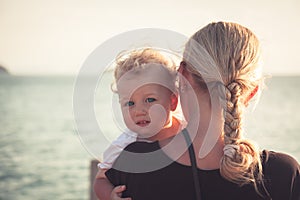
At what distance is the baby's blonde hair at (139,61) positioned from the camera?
83.4 inches

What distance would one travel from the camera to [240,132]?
1.72 m

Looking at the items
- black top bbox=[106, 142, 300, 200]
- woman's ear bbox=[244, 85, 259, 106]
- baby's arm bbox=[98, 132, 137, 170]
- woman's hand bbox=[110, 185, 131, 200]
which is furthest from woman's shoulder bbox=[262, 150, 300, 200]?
baby's arm bbox=[98, 132, 137, 170]

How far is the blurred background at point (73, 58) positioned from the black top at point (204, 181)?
0.92 ft

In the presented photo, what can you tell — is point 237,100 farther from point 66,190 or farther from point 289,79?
point 289,79

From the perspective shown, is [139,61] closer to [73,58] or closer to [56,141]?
[73,58]

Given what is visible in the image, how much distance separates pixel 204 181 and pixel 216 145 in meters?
0.11

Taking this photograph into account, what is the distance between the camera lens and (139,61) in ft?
7.07

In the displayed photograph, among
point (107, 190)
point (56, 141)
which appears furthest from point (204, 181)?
point (56, 141)

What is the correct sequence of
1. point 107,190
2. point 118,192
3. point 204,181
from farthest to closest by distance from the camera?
1. point 107,190
2. point 118,192
3. point 204,181

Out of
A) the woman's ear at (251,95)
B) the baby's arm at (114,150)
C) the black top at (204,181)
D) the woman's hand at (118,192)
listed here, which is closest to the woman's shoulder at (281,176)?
the black top at (204,181)

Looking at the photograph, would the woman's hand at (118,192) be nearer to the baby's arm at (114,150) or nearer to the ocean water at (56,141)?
the baby's arm at (114,150)

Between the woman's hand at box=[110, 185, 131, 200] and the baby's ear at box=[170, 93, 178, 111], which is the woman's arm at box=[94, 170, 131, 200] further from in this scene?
the baby's ear at box=[170, 93, 178, 111]

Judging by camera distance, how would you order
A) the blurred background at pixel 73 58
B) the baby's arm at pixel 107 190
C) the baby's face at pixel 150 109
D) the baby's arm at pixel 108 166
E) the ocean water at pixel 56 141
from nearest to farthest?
1. the baby's arm at pixel 107 190
2. the baby's arm at pixel 108 166
3. the baby's face at pixel 150 109
4. the blurred background at pixel 73 58
5. the ocean water at pixel 56 141

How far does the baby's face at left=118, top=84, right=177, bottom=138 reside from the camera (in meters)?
2.03
